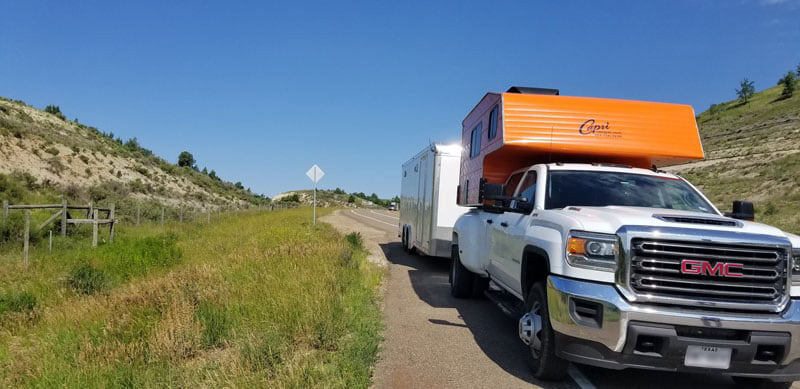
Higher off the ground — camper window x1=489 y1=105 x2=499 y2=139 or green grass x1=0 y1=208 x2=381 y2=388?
camper window x1=489 y1=105 x2=499 y2=139

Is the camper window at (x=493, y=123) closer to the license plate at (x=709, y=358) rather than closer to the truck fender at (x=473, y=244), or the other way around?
the truck fender at (x=473, y=244)

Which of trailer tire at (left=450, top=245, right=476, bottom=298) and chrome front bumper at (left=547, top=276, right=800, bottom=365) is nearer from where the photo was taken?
chrome front bumper at (left=547, top=276, right=800, bottom=365)

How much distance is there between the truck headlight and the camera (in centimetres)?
438

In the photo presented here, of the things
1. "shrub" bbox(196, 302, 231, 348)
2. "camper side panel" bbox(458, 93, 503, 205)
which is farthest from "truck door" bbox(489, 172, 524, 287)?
"shrub" bbox(196, 302, 231, 348)

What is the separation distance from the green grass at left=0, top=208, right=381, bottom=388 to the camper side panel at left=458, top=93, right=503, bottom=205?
2.56 m

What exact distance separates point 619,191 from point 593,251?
1.84 metres

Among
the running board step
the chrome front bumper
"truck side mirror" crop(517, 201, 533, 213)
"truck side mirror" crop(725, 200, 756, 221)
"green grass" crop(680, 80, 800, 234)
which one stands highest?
"green grass" crop(680, 80, 800, 234)

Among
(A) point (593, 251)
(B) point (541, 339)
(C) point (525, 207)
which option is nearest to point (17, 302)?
(C) point (525, 207)

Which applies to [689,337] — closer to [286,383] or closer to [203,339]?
[286,383]

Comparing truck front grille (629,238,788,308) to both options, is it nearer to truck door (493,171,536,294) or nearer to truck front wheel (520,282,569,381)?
truck front wheel (520,282,569,381)

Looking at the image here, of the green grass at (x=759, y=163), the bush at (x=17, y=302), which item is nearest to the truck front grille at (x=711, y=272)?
the bush at (x=17, y=302)

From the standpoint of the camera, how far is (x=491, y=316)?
314 inches

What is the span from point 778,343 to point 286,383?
3.91 m

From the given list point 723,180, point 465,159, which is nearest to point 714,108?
point 723,180
